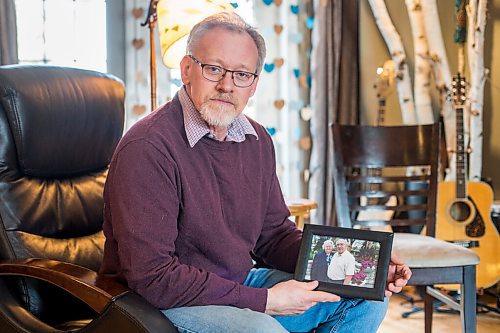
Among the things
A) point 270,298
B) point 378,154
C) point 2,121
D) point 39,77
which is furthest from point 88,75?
point 378,154

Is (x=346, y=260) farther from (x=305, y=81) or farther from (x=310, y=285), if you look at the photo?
(x=305, y=81)

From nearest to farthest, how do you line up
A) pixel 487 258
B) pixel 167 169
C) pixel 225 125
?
1. pixel 167 169
2. pixel 225 125
3. pixel 487 258

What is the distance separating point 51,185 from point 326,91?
219 centimetres

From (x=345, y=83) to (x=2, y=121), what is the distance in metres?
2.42

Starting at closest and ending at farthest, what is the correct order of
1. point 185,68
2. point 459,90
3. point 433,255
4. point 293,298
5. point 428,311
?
point 293,298, point 185,68, point 433,255, point 428,311, point 459,90

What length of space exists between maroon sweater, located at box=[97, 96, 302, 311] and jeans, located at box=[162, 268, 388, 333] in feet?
0.10

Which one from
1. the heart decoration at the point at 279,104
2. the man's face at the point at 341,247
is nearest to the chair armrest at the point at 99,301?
the man's face at the point at 341,247

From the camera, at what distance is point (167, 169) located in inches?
55.8

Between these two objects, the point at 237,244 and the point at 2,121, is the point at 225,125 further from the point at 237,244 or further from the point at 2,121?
the point at 2,121

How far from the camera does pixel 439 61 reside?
3.38 meters

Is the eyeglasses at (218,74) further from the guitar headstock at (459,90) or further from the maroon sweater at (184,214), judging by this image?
the guitar headstock at (459,90)

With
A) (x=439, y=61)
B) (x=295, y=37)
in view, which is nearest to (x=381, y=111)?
(x=439, y=61)

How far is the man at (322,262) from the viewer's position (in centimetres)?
151

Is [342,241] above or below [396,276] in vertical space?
above
